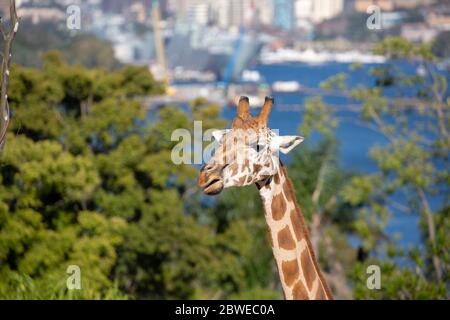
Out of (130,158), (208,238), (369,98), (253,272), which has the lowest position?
(253,272)

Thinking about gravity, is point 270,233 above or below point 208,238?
above

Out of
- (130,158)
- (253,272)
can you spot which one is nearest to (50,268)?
(130,158)

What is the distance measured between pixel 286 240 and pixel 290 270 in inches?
5.4

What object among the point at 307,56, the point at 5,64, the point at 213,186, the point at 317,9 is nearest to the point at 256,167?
the point at 213,186

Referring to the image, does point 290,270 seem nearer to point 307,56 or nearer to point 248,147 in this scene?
point 248,147

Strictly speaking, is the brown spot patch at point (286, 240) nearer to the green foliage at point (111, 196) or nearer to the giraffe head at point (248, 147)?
the giraffe head at point (248, 147)

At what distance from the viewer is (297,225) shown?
4133 mm

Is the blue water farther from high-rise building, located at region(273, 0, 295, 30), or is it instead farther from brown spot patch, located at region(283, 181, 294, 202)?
brown spot patch, located at region(283, 181, 294, 202)

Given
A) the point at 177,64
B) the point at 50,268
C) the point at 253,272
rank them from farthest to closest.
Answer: the point at 177,64 < the point at 253,272 < the point at 50,268

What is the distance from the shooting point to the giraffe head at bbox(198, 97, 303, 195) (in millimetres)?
3809

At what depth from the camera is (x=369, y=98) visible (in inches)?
556

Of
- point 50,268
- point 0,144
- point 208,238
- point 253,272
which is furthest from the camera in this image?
point 253,272
